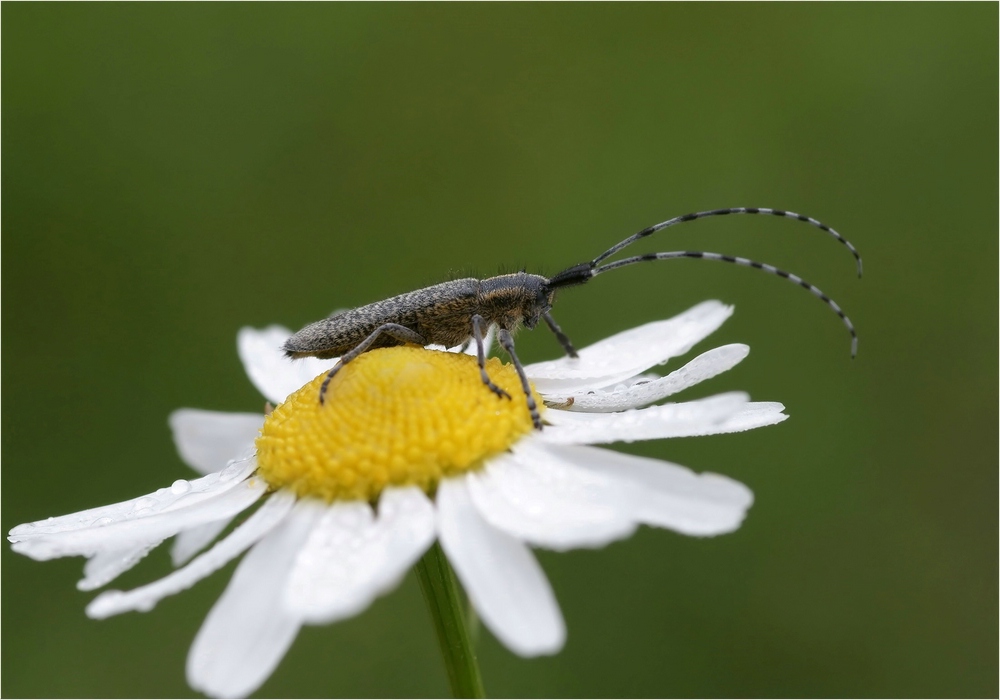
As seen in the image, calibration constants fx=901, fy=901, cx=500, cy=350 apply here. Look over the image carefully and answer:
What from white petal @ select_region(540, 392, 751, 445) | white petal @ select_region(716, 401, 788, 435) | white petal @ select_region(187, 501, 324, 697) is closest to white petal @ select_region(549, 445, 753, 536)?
white petal @ select_region(540, 392, 751, 445)

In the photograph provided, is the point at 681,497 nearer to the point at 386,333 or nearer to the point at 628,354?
the point at 628,354

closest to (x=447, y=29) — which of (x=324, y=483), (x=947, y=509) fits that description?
(x=947, y=509)

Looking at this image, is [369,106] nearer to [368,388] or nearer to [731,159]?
[731,159]

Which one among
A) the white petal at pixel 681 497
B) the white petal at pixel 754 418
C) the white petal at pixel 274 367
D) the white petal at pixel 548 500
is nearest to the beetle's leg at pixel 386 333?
the white petal at pixel 274 367

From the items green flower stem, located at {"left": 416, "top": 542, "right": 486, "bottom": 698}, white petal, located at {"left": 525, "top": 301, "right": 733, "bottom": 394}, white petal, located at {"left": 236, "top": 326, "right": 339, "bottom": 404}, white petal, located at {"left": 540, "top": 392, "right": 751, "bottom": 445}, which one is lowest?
green flower stem, located at {"left": 416, "top": 542, "right": 486, "bottom": 698}

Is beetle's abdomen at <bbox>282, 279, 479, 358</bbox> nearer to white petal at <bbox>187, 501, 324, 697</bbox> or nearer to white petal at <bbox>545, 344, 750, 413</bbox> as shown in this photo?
white petal at <bbox>545, 344, 750, 413</bbox>

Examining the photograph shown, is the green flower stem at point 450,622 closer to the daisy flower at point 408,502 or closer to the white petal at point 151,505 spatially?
the daisy flower at point 408,502

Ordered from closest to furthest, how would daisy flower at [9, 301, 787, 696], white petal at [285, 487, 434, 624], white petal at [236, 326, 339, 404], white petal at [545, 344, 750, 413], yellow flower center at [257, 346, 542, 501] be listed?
white petal at [285, 487, 434, 624] → daisy flower at [9, 301, 787, 696] → yellow flower center at [257, 346, 542, 501] → white petal at [545, 344, 750, 413] → white petal at [236, 326, 339, 404]

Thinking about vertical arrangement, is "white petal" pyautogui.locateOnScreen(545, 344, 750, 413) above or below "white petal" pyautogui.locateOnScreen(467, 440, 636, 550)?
above
